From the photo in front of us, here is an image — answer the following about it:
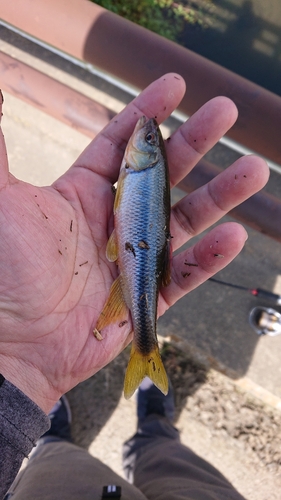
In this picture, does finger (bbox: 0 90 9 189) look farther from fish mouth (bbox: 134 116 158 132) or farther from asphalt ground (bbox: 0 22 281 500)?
asphalt ground (bbox: 0 22 281 500)

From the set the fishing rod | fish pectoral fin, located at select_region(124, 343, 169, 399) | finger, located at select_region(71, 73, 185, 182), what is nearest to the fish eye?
finger, located at select_region(71, 73, 185, 182)

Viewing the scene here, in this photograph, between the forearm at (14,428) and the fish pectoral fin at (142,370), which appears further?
the fish pectoral fin at (142,370)

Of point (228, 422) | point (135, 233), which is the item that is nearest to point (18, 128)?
point (135, 233)

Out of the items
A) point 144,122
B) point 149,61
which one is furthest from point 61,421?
point 149,61

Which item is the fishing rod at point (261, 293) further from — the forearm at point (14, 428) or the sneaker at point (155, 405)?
the forearm at point (14, 428)

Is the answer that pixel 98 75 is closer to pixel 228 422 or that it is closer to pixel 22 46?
pixel 22 46

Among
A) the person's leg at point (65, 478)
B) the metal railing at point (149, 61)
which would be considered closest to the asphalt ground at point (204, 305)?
the person's leg at point (65, 478)

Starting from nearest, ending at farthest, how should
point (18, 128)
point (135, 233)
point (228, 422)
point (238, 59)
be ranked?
point (135, 233), point (228, 422), point (18, 128), point (238, 59)
